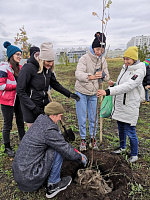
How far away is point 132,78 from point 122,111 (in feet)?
1.65

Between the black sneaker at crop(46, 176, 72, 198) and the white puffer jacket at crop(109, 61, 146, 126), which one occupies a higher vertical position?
the white puffer jacket at crop(109, 61, 146, 126)

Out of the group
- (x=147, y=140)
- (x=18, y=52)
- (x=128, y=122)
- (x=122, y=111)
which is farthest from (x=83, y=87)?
(x=147, y=140)

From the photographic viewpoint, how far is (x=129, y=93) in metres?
2.24

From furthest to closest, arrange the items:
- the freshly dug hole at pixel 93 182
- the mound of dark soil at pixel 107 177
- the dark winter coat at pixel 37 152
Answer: the freshly dug hole at pixel 93 182 → the mound of dark soil at pixel 107 177 → the dark winter coat at pixel 37 152

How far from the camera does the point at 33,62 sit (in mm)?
1998

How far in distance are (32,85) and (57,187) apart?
50.0 inches

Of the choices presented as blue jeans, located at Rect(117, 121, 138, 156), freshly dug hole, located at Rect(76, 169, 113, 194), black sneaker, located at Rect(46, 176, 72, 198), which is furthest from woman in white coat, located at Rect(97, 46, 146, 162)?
black sneaker, located at Rect(46, 176, 72, 198)

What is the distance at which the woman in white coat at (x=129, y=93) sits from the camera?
211cm

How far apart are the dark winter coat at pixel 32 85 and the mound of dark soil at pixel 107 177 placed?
3.39ft

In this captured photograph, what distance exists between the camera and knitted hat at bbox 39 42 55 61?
1874 millimetres

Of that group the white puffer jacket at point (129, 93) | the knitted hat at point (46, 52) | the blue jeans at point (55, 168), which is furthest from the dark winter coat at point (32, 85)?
the white puffer jacket at point (129, 93)

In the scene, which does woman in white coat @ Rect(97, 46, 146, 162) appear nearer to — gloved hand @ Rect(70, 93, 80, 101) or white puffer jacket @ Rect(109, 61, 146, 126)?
white puffer jacket @ Rect(109, 61, 146, 126)

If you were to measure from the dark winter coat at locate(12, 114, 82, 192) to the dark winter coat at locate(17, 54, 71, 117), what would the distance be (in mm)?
396

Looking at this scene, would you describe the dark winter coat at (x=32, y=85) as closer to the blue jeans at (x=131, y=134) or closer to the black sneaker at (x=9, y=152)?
the black sneaker at (x=9, y=152)
